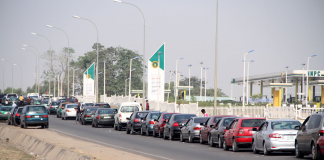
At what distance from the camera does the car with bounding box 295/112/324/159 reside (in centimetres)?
1427

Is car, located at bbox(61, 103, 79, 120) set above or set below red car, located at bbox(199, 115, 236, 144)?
below

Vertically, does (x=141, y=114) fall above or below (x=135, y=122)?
above

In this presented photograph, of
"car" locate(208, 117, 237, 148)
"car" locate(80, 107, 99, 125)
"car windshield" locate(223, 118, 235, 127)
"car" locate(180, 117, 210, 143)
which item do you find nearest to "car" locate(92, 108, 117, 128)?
"car" locate(80, 107, 99, 125)

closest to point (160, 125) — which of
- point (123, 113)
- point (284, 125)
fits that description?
point (123, 113)

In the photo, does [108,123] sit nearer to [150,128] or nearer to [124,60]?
[150,128]

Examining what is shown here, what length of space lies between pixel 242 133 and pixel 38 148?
7900mm

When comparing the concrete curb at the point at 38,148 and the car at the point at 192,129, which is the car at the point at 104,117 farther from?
the car at the point at 192,129

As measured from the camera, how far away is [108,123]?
122 ft

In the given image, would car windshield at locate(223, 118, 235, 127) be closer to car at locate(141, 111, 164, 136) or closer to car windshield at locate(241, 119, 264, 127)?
car windshield at locate(241, 119, 264, 127)

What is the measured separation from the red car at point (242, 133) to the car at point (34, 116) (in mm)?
17842

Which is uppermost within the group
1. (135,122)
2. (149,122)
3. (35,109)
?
(35,109)

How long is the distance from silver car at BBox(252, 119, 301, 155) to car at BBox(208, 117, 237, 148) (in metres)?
3.24

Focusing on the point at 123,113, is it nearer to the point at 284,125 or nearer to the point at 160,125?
the point at 160,125

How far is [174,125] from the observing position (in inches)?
1025
